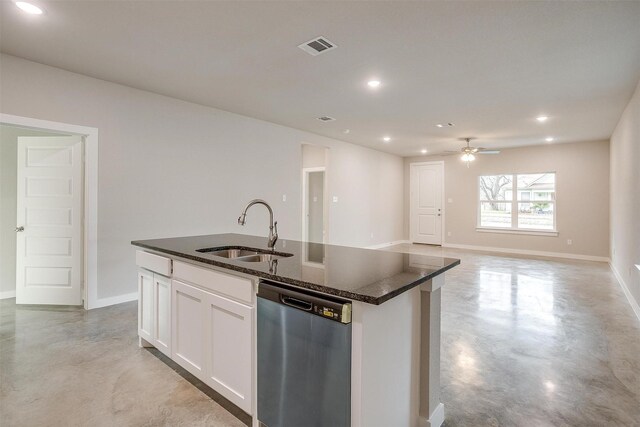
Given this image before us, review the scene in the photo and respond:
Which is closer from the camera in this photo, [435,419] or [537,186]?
[435,419]

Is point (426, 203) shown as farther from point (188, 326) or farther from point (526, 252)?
point (188, 326)

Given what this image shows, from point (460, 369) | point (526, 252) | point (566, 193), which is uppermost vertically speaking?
point (566, 193)

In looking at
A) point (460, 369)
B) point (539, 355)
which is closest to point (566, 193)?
point (539, 355)

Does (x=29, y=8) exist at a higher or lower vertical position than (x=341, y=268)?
higher

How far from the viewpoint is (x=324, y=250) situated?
7.42 feet

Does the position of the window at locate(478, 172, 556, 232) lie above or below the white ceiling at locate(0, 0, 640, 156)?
below

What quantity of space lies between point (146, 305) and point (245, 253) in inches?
35.6

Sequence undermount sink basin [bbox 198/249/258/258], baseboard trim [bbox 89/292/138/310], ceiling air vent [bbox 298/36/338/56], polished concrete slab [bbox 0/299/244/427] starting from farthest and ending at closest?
baseboard trim [bbox 89/292/138/310], ceiling air vent [bbox 298/36/338/56], undermount sink basin [bbox 198/249/258/258], polished concrete slab [bbox 0/299/244/427]

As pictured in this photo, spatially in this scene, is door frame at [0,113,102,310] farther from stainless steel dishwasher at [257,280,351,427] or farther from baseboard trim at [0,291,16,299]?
stainless steel dishwasher at [257,280,351,427]

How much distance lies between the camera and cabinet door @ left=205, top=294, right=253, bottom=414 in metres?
1.72

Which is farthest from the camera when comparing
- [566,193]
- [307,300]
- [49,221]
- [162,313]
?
[566,193]

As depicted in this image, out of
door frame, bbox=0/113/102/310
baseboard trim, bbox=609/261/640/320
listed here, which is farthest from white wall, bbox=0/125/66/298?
baseboard trim, bbox=609/261/640/320

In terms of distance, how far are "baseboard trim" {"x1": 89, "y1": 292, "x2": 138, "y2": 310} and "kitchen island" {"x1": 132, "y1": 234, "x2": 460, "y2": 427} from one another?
1.81m

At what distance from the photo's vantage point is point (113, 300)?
12.6 ft
